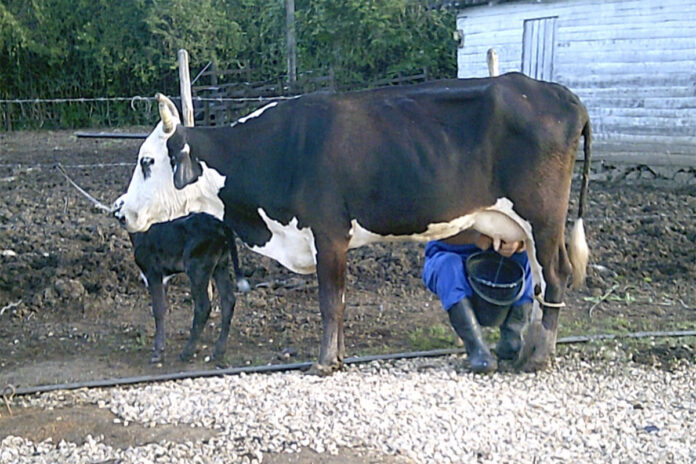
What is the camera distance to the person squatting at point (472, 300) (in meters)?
5.28

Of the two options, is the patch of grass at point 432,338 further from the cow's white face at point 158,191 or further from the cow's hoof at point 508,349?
the cow's white face at point 158,191

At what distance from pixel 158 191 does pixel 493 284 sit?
224 centimetres

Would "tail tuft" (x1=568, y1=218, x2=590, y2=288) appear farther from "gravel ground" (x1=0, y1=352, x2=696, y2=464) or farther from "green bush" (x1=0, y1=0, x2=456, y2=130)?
"green bush" (x1=0, y1=0, x2=456, y2=130)

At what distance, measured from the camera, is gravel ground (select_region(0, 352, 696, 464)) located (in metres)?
3.96

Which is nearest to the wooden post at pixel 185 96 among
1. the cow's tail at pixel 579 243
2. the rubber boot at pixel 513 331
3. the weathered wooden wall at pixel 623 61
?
the rubber boot at pixel 513 331

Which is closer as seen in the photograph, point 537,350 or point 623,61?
point 537,350

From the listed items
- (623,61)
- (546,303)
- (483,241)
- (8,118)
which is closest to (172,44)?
(8,118)

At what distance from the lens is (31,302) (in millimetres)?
7008

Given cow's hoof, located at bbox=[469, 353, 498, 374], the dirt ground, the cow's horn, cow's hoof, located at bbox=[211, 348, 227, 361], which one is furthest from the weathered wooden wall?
the cow's horn

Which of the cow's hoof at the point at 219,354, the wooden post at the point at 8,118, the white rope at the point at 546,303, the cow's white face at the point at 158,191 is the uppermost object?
the cow's white face at the point at 158,191

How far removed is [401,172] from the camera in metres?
5.11

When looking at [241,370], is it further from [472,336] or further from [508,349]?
[508,349]

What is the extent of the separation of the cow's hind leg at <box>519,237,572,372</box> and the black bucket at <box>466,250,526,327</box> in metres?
0.27

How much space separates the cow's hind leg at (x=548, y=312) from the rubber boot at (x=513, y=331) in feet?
0.68
